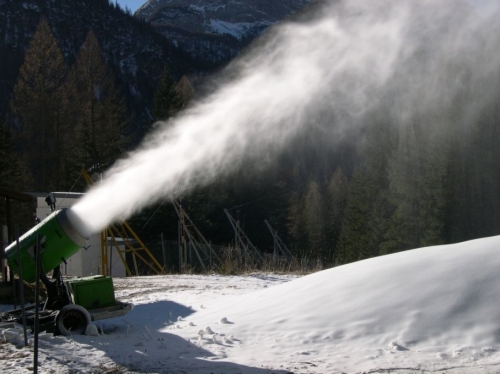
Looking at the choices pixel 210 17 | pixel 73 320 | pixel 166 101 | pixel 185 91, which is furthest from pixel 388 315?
pixel 210 17

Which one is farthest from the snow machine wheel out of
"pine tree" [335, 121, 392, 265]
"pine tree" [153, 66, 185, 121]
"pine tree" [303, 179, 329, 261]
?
"pine tree" [303, 179, 329, 261]

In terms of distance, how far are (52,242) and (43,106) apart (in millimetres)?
31728

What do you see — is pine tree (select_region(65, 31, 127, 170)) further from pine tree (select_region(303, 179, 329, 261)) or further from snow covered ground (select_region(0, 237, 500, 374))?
snow covered ground (select_region(0, 237, 500, 374))

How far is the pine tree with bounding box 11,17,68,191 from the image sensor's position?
3722 cm

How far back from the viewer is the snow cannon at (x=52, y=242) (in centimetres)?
752

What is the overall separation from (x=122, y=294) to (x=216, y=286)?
192 centimetres

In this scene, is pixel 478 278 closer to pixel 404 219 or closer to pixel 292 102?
pixel 292 102

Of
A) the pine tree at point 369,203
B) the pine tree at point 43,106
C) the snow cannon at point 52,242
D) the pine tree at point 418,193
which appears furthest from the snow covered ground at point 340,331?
the pine tree at point 369,203

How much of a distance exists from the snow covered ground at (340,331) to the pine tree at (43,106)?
103 feet

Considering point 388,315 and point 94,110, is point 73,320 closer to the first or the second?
point 388,315

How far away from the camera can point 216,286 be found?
40.6 ft

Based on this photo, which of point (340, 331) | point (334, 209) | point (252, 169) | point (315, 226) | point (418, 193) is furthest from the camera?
point (334, 209)

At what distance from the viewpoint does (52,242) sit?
7.55 meters

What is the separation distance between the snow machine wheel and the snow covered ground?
18 centimetres
